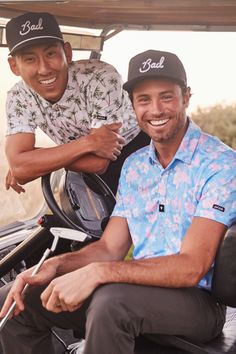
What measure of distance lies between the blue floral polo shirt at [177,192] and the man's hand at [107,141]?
32 centimetres

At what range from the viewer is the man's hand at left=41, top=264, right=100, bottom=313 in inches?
113

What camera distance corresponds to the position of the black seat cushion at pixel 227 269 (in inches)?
113

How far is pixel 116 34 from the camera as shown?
4.49m

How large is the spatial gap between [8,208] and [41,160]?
13.4ft

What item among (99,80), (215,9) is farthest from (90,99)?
(215,9)

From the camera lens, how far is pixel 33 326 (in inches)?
131

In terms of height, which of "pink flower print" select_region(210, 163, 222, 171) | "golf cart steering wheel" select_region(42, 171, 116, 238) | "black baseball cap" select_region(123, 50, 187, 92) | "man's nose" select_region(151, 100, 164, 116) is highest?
"black baseball cap" select_region(123, 50, 187, 92)

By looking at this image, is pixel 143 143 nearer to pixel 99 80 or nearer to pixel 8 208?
pixel 99 80

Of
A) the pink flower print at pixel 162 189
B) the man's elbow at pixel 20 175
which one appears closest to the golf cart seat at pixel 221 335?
the pink flower print at pixel 162 189

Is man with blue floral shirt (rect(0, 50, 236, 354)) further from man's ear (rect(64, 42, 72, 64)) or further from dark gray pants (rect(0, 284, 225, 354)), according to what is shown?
man's ear (rect(64, 42, 72, 64))

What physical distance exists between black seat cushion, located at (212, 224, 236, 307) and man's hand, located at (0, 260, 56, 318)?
64 cm

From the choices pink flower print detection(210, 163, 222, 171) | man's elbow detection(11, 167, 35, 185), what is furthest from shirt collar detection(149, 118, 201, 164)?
man's elbow detection(11, 167, 35, 185)

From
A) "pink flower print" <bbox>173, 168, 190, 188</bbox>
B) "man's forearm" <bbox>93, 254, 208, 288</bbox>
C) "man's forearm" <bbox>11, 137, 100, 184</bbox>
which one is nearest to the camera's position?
"man's forearm" <bbox>93, 254, 208, 288</bbox>

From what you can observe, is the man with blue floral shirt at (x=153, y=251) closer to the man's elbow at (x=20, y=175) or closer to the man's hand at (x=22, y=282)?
the man's hand at (x=22, y=282)
